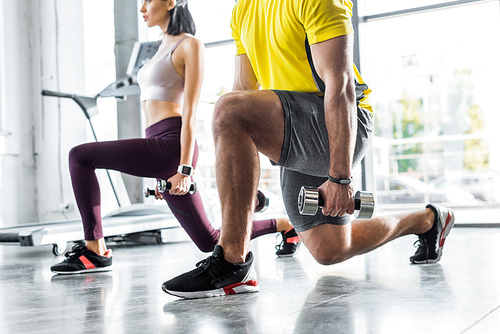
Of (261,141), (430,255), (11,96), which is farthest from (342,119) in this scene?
(11,96)

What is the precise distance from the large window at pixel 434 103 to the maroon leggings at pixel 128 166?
8.11 ft

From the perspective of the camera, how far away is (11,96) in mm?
4672

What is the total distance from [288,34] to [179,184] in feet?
2.46

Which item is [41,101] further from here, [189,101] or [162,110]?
[189,101]

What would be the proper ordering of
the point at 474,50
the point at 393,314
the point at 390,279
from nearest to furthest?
the point at 393,314
the point at 390,279
the point at 474,50

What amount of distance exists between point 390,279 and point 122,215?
96.0 inches

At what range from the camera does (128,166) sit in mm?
2088

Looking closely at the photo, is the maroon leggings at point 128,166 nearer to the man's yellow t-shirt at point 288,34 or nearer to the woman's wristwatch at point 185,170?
the woman's wristwatch at point 185,170

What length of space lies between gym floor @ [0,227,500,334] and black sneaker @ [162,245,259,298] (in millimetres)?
29

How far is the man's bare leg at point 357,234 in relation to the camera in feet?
5.46

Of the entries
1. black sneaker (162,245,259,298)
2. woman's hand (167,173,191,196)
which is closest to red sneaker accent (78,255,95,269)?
woman's hand (167,173,191,196)

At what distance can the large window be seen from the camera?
4328 mm

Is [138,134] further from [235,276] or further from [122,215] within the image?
[235,276]

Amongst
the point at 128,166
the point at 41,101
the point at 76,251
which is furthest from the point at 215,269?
the point at 41,101
